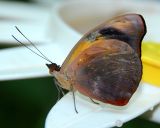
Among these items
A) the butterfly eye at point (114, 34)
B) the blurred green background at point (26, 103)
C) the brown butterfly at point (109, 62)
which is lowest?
the blurred green background at point (26, 103)

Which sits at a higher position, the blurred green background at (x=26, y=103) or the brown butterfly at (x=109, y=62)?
the brown butterfly at (x=109, y=62)

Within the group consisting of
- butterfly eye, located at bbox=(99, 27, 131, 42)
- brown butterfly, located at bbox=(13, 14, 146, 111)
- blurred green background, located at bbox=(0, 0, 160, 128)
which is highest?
butterfly eye, located at bbox=(99, 27, 131, 42)

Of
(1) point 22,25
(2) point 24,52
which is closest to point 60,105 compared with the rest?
(2) point 24,52

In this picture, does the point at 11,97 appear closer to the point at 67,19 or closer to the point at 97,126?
the point at 97,126

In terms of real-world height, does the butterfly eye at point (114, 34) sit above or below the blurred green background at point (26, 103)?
above

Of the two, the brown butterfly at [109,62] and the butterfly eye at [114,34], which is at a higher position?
the butterfly eye at [114,34]

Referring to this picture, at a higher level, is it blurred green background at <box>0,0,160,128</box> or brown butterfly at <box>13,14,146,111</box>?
brown butterfly at <box>13,14,146,111</box>

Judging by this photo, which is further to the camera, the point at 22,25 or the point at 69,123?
the point at 22,25

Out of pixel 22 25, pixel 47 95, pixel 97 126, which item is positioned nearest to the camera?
pixel 97 126
